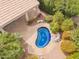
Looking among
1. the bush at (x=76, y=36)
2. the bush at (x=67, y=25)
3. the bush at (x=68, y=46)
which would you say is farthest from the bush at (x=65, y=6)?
the bush at (x=68, y=46)

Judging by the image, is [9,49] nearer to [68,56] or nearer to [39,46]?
[39,46]

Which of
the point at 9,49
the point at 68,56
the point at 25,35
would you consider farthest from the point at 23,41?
the point at 68,56

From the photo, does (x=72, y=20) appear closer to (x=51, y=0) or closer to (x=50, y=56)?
(x=51, y=0)

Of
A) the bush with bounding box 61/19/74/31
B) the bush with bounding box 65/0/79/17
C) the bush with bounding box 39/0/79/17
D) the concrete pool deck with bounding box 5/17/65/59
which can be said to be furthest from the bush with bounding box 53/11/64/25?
the concrete pool deck with bounding box 5/17/65/59

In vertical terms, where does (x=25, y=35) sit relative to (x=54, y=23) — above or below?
below

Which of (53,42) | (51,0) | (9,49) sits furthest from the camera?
(51,0)

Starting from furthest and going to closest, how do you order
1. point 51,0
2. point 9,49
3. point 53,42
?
point 51,0 → point 53,42 → point 9,49

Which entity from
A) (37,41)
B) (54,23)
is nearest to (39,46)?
(37,41)

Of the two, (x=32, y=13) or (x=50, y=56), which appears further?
(x=32, y=13)

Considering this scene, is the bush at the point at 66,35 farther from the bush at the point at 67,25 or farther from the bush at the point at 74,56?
the bush at the point at 74,56
